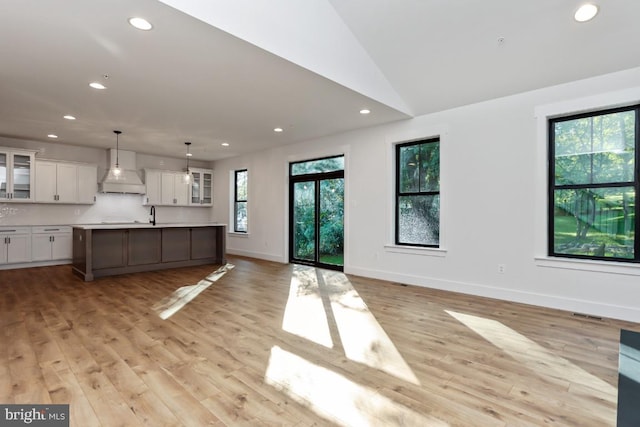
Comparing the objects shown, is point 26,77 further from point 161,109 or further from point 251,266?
point 251,266

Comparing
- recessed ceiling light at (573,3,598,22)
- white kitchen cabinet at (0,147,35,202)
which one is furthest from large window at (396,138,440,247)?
white kitchen cabinet at (0,147,35,202)

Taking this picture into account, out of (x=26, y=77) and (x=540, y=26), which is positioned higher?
(x=540, y=26)

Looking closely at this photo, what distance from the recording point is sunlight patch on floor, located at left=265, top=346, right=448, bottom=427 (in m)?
1.90

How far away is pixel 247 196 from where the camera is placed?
8.64 metres

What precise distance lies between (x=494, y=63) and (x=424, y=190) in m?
2.06

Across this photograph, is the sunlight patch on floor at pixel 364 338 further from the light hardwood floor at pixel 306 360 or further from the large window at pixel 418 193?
the large window at pixel 418 193

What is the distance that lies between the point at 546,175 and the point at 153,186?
8331 mm

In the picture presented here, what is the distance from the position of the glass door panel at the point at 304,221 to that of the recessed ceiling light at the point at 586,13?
4.88 m

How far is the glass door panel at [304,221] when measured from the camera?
7188mm

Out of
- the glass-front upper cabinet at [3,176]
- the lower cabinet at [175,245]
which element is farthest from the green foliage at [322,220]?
the glass-front upper cabinet at [3,176]

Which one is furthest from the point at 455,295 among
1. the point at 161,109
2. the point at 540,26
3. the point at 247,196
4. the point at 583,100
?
the point at 247,196

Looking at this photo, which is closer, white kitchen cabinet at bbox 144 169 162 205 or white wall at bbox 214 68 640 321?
white wall at bbox 214 68 640 321

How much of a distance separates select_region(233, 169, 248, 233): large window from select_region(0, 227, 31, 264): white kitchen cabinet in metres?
4.37

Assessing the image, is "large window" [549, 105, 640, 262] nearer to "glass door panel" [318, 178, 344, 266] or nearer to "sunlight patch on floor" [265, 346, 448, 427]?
"sunlight patch on floor" [265, 346, 448, 427]
